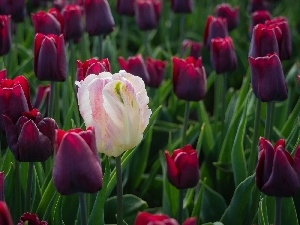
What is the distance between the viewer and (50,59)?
1612 mm

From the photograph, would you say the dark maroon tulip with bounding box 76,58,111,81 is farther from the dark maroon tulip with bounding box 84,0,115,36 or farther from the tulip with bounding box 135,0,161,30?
the tulip with bounding box 135,0,161,30

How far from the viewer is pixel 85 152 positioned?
1.08 meters

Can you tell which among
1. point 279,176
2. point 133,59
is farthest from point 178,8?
point 279,176

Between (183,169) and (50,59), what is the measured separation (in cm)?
43

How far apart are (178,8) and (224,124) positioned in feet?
2.52

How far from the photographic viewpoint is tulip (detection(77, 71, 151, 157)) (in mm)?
1172

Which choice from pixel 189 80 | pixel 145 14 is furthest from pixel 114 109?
pixel 145 14

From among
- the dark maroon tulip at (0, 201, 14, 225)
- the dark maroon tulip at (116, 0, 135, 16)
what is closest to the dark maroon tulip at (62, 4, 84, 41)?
the dark maroon tulip at (116, 0, 135, 16)

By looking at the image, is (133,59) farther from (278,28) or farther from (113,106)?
(113,106)

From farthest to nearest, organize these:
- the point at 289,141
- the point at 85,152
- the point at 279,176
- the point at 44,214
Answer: the point at 289,141
the point at 44,214
the point at 279,176
the point at 85,152

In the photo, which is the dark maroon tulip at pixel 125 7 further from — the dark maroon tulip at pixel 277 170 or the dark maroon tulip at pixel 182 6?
the dark maroon tulip at pixel 277 170

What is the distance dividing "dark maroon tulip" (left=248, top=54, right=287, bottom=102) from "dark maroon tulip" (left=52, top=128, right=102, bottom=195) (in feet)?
1.81

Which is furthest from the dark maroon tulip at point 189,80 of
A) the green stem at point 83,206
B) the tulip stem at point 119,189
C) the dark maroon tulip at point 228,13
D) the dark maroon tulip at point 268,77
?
the dark maroon tulip at point 228,13

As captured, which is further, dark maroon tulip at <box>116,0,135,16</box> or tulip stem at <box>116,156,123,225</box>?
dark maroon tulip at <box>116,0,135,16</box>
